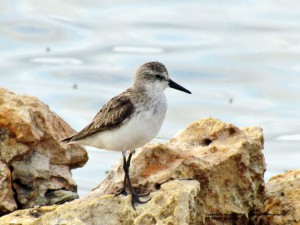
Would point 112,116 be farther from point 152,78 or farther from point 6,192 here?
point 6,192

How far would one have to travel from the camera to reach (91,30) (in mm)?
23656

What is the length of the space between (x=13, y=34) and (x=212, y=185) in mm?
15663

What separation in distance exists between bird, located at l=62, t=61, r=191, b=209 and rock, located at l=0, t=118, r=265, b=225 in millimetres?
262

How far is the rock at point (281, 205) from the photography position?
9.10m

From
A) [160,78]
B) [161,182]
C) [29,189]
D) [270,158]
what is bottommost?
[270,158]

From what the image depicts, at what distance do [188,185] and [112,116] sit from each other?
66.2 inches

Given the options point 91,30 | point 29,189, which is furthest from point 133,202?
point 91,30

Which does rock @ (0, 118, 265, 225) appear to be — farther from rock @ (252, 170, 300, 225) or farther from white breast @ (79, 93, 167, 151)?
white breast @ (79, 93, 167, 151)

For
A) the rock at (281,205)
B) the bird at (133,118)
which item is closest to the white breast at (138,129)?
the bird at (133,118)

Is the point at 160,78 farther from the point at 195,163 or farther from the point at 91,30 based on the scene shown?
the point at 91,30

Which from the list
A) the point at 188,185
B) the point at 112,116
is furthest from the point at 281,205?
the point at 112,116

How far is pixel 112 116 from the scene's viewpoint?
32.2 ft

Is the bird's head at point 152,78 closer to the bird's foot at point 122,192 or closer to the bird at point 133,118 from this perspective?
the bird at point 133,118

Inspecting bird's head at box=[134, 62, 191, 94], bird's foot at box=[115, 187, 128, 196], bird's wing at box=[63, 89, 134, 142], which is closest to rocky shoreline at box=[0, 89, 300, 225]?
bird's foot at box=[115, 187, 128, 196]
